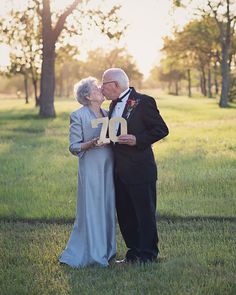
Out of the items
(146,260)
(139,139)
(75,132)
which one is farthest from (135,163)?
(146,260)

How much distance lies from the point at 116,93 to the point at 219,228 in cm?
298

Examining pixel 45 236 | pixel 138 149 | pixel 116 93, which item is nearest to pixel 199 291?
pixel 138 149

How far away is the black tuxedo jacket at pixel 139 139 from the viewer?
650 centimetres

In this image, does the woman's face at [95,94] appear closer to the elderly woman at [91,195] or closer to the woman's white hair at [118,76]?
the elderly woman at [91,195]

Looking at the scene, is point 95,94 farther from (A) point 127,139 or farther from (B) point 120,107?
(A) point 127,139

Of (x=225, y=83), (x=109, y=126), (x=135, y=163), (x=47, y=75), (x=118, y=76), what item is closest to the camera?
(x=109, y=126)

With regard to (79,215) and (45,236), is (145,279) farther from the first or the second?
(45,236)

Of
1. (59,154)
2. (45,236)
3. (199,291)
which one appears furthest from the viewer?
(59,154)

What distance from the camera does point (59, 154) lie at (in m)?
16.6

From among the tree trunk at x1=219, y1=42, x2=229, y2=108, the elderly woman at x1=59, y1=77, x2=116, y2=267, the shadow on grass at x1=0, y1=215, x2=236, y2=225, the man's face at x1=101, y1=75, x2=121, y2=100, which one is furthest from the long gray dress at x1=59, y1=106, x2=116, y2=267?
the tree trunk at x1=219, y1=42, x2=229, y2=108

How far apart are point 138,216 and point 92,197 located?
0.58m

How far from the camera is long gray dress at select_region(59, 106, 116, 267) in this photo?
6.72 m

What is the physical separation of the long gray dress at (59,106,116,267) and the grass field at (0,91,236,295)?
205 millimetres

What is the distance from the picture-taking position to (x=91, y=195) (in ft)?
22.4
